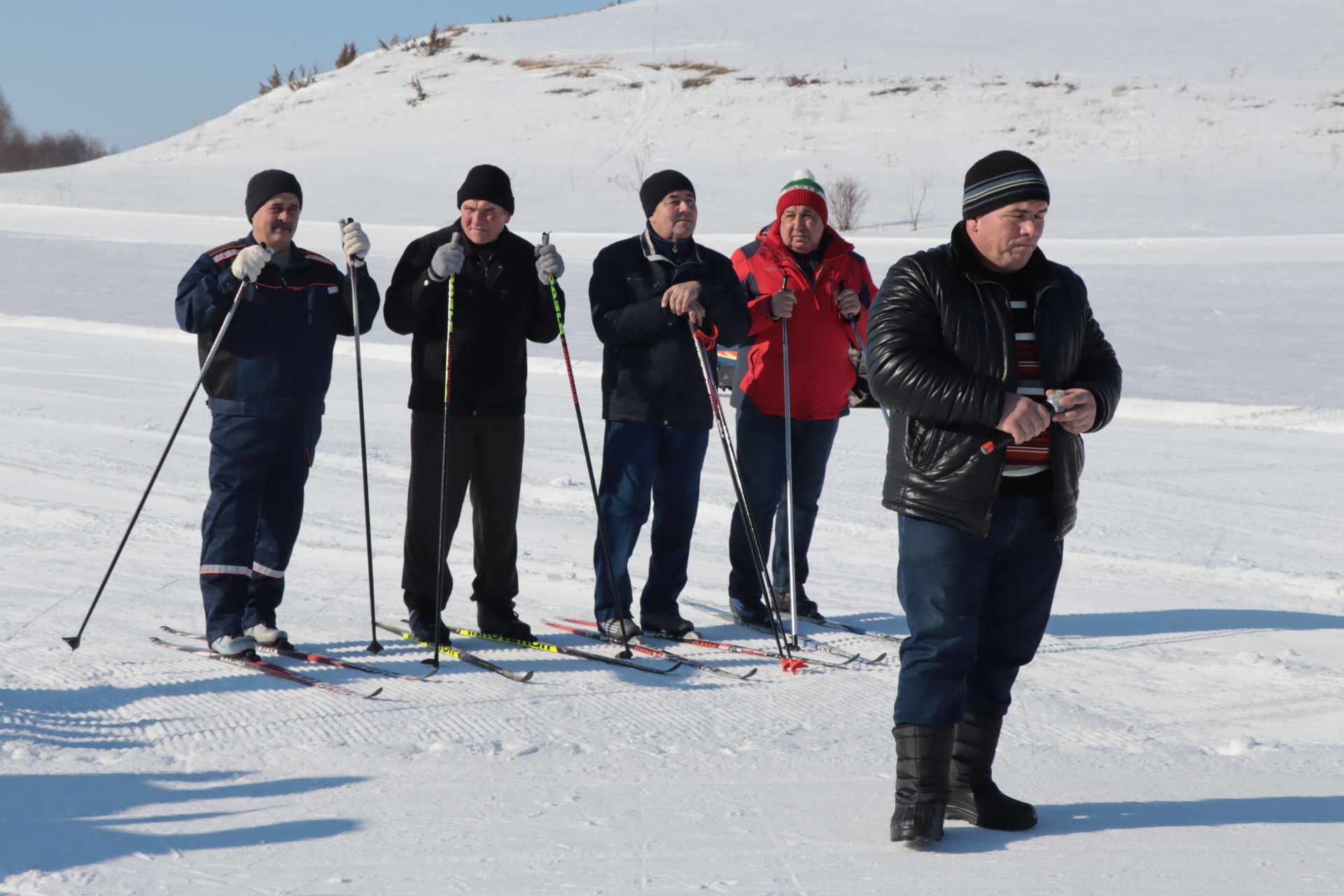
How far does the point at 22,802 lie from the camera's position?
9.95 ft

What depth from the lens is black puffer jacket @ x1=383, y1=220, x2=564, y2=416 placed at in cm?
465

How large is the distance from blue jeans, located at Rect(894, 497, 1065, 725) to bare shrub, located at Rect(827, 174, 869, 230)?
19.8 metres

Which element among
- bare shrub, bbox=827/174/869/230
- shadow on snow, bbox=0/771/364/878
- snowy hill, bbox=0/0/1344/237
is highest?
snowy hill, bbox=0/0/1344/237

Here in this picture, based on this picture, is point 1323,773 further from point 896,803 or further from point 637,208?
point 637,208

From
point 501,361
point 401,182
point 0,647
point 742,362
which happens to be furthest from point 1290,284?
point 401,182

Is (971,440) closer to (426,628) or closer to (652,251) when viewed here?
(652,251)

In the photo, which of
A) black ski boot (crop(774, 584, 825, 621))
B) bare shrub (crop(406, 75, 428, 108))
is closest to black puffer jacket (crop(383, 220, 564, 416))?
black ski boot (crop(774, 584, 825, 621))

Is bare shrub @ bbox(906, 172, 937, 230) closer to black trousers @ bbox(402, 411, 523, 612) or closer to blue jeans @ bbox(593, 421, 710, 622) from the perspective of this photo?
blue jeans @ bbox(593, 421, 710, 622)

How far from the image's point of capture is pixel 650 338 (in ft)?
16.0

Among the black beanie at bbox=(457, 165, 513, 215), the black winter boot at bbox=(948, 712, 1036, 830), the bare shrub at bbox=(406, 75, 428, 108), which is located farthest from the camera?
the bare shrub at bbox=(406, 75, 428, 108)

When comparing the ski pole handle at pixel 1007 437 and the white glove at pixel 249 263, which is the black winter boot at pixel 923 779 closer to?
the ski pole handle at pixel 1007 437

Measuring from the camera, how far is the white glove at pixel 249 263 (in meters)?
4.21

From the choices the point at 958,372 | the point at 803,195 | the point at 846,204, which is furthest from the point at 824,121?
the point at 958,372

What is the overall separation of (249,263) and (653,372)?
1.61m
